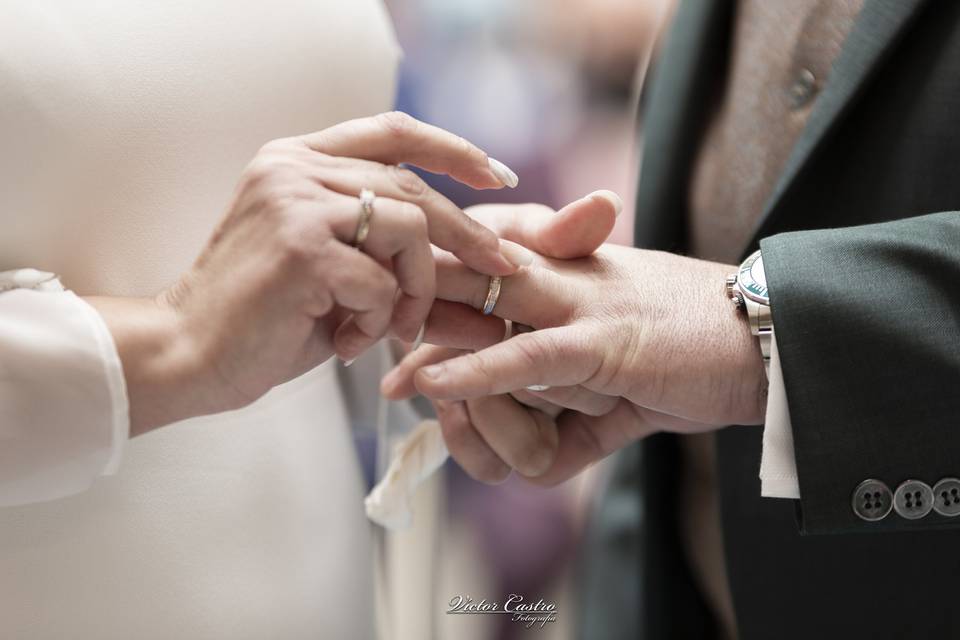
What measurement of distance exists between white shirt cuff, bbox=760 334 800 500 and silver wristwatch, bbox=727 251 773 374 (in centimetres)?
1

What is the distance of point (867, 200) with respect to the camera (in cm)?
96

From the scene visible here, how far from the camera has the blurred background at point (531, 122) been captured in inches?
62.2

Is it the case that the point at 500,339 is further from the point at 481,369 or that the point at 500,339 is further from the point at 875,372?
the point at 875,372

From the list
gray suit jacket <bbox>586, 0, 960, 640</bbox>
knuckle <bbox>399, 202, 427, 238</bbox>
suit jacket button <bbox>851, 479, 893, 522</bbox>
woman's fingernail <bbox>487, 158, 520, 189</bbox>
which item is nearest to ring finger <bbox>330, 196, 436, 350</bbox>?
knuckle <bbox>399, 202, 427, 238</bbox>

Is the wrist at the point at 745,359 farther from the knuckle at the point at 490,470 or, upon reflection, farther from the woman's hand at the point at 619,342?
the knuckle at the point at 490,470

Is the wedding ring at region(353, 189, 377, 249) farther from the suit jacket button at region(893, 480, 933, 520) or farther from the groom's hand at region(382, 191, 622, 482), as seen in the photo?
the suit jacket button at region(893, 480, 933, 520)

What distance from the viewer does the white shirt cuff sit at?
77 cm

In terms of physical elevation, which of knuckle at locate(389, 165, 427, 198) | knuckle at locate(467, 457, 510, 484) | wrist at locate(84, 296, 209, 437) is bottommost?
knuckle at locate(467, 457, 510, 484)

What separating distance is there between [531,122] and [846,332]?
4.83ft

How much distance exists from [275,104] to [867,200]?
653 mm

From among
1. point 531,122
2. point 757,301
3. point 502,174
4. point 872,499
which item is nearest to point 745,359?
point 757,301

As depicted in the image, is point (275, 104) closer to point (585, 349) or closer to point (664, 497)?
point (585, 349)

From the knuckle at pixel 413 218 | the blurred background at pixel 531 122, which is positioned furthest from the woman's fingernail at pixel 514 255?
the blurred background at pixel 531 122

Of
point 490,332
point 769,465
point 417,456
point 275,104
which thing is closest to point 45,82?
point 275,104
